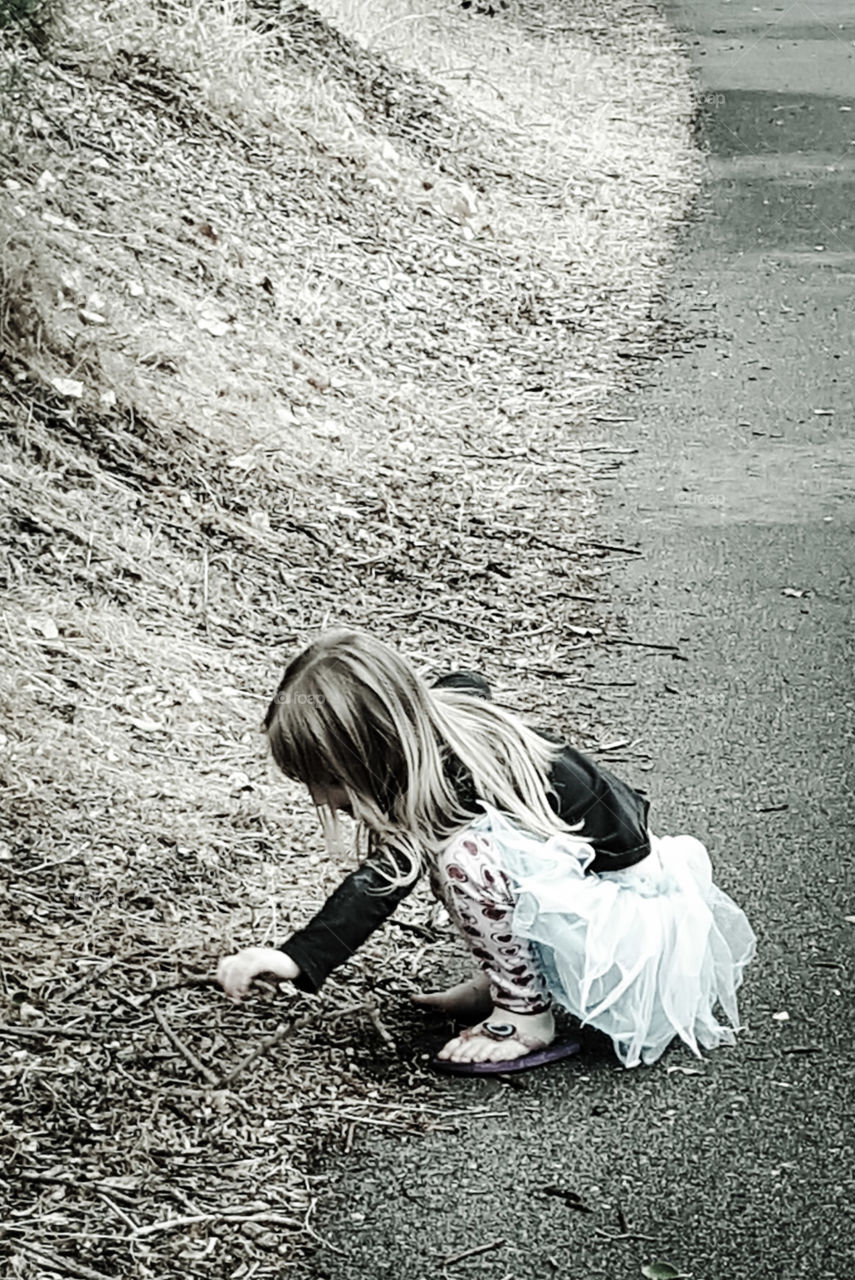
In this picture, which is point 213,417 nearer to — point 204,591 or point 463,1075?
point 204,591

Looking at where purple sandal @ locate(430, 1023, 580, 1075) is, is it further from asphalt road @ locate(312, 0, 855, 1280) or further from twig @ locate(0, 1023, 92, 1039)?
twig @ locate(0, 1023, 92, 1039)

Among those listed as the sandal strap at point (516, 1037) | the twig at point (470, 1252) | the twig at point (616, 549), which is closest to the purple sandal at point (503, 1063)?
the sandal strap at point (516, 1037)

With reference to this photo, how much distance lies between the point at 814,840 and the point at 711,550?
5.96ft

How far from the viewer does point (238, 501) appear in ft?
18.4

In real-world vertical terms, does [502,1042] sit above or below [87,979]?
above

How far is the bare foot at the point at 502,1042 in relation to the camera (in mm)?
3256

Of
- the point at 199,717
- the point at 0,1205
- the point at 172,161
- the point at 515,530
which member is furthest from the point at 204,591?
the point at 172,161

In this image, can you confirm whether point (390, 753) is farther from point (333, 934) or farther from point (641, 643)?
point (641, 643)

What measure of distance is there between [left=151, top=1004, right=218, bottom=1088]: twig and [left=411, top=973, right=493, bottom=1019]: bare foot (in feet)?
1.46

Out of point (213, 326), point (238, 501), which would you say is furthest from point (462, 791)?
point (213, 326)

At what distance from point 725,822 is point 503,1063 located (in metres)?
1.12

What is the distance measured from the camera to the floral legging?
318cm

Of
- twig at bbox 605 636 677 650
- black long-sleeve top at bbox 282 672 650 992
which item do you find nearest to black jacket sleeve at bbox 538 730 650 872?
black long-sleeve top at bbox 282 672 650 992

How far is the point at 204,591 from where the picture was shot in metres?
5.12
